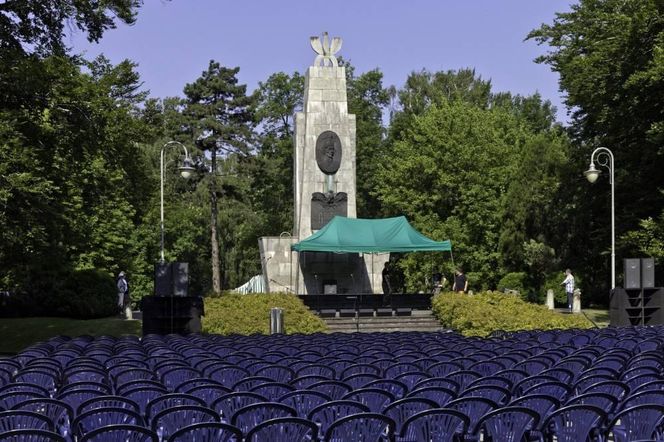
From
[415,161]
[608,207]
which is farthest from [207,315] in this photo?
[415,161]

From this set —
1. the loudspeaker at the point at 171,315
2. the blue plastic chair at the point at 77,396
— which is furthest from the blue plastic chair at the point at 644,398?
the loudspeaker at the point at 171,315

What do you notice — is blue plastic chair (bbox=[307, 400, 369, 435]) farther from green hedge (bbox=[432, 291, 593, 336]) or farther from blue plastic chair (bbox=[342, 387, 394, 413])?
green hedge (bbox=[432, 291, 593, 336])

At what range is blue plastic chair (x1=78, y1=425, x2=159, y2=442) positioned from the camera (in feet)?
19.3

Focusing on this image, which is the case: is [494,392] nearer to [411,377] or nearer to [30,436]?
[411,377]

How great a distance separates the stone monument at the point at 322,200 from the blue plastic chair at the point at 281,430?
28.7 m

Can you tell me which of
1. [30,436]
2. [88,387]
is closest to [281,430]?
[30,436]

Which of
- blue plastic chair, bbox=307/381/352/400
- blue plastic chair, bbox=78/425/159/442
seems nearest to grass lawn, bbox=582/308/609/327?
blue plastic chair, bbox=307/381/352/400

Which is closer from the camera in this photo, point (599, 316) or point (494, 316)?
point (494, 316)

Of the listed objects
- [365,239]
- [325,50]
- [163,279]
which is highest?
[325,50]

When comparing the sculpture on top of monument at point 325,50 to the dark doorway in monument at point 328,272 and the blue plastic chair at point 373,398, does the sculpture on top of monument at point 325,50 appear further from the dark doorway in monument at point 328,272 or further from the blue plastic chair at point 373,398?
the blue plastic chair at point 373,398

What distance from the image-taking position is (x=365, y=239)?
31625 mm

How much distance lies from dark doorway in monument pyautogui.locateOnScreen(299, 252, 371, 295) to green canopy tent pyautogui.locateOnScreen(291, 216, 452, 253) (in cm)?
290

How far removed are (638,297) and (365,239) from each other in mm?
11223

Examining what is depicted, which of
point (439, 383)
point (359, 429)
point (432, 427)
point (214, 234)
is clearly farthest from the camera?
point (214, 234)
